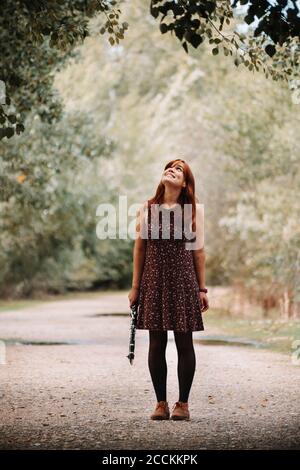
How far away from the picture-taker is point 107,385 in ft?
34.4

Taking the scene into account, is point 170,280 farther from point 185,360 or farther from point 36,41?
point 36,41

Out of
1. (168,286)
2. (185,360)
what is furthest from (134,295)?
(185,360)

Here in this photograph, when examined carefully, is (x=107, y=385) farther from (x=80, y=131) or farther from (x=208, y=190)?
(x=208, y=190)

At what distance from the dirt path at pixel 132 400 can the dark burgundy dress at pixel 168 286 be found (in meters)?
0.83

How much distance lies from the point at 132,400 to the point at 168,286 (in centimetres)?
203

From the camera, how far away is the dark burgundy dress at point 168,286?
7.59 meters

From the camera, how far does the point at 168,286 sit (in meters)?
7.64

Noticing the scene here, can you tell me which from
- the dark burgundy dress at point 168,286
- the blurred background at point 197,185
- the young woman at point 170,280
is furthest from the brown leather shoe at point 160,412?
the blurred background at point 197,185

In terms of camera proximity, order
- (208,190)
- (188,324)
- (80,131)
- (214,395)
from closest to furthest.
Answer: (188,324) → (214,395) → (80,131) → (208,190)

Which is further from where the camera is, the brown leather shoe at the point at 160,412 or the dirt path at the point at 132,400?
the brown leather shoe at the point at 160,412

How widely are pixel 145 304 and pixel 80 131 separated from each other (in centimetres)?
1460

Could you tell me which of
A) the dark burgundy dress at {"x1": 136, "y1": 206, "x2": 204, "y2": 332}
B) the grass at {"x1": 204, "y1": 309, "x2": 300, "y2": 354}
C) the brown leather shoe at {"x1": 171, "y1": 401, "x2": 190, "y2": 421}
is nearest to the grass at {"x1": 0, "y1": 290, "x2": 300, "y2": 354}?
the grass at {"x1": 204, "y1": 309, "x2": 300, "y2": 354}

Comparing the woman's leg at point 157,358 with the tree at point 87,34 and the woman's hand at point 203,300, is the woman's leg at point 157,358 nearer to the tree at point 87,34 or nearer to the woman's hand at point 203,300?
the woman's hand at point 203,300
